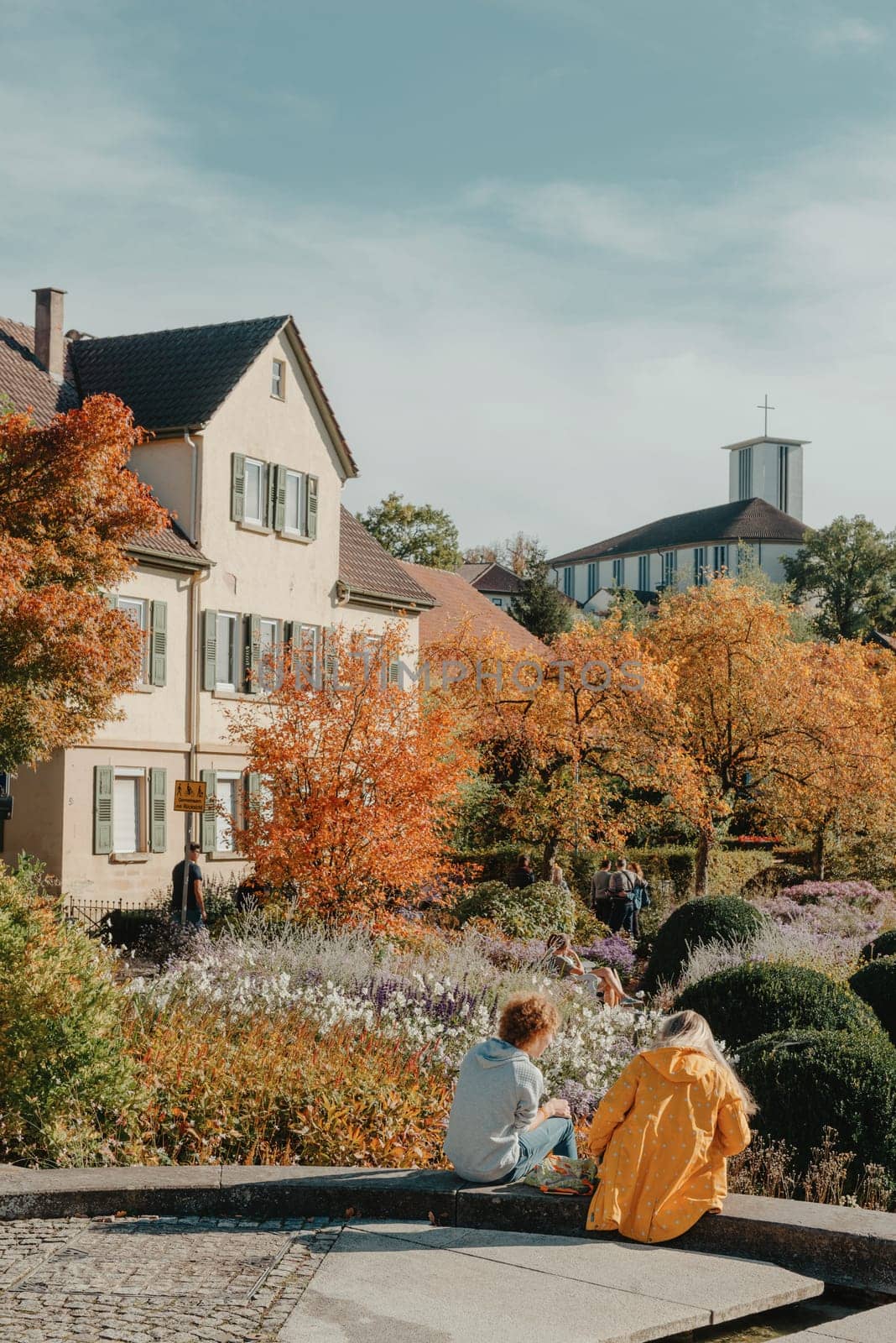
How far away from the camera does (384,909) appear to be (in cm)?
1798

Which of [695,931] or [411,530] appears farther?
[411,530]

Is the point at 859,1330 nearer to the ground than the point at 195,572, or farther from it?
nearer to the ground

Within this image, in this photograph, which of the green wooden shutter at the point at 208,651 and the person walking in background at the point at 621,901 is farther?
the green wooden shutter at the point at 208,651

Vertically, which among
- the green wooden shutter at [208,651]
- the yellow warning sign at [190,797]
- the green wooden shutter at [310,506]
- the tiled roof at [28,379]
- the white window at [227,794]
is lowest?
the white window at [227,794]

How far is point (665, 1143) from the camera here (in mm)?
6430

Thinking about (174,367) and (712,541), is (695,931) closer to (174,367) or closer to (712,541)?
(174,367)

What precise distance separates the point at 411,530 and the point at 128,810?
3683cm

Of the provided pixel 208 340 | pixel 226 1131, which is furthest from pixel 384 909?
pixel 208 340

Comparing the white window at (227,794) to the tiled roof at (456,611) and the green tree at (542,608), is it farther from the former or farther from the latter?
the green tree at (542,608)

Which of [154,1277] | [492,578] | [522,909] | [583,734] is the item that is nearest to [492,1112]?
[154,1277]

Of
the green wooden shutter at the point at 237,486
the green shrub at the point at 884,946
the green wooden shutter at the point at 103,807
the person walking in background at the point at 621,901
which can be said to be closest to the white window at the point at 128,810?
the green wooden shutter at the point at 103,807

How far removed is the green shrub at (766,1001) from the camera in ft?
31.9

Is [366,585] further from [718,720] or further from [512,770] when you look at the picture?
[718,720]

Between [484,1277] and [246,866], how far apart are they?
23.3 meters
